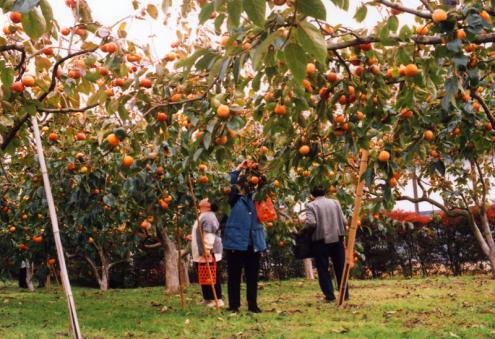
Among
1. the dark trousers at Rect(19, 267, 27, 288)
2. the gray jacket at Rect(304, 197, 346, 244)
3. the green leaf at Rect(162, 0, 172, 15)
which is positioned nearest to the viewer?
the green leaf at Rect(162, 0, 172, 15)

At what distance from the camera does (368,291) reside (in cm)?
692

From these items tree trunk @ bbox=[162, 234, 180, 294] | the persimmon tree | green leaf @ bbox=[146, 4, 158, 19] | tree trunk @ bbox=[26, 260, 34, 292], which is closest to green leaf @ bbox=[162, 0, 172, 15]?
the persimmon tree

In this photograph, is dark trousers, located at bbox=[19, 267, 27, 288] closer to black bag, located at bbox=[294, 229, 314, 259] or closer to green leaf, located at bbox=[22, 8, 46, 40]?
black bag, located at bbox=[294, 229, 314, 259]

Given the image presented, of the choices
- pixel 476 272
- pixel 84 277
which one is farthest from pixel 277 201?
pixel 84 277

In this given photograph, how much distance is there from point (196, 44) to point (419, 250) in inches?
326

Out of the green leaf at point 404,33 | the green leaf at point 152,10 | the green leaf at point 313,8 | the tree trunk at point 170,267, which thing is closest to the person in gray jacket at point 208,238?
the green leaf at point 152,10

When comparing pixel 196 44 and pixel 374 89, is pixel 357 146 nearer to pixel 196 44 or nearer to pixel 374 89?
pixel 374 89

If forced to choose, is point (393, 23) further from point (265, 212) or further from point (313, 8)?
point (265, 212)

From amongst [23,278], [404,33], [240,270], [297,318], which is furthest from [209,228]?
[23,278]

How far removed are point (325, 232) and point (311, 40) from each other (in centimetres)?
435

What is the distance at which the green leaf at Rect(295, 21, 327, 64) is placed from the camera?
1169 millimetres

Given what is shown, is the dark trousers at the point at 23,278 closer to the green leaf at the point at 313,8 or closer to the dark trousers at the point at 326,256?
the dark trousers at the point at 326,256

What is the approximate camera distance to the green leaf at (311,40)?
1.17 metres

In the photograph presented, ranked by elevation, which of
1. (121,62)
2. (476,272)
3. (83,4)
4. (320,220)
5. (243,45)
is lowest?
(476,272)
